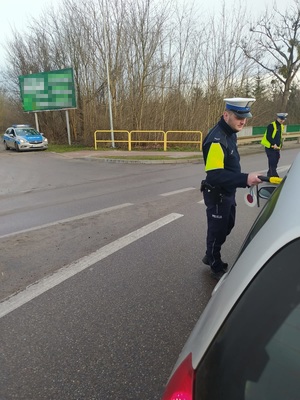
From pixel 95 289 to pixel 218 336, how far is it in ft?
7.82

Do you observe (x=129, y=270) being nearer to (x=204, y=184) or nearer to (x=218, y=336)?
(x=204, y=184)

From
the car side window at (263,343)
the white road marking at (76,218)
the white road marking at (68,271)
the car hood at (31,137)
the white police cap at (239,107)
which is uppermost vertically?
the white police cap at (239,107)

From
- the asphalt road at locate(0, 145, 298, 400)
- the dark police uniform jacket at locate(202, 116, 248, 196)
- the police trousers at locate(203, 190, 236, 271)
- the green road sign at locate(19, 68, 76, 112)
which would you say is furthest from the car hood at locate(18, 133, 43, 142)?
A: the dark police uniform jacket at locate(202, 116, 248, 196)

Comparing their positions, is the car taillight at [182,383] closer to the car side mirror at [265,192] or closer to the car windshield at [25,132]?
the car side mirror at [265,192]

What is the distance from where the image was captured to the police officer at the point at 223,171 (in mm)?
2707

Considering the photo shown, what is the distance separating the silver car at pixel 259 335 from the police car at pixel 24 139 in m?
21.3

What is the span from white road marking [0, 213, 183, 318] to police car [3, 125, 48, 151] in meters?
A: 17.6

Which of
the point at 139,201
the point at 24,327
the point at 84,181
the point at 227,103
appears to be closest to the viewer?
the point at 24,327

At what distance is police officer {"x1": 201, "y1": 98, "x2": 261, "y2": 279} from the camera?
271 cm

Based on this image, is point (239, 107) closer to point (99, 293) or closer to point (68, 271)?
point (99, 293)

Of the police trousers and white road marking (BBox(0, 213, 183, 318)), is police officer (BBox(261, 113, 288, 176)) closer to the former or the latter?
white road marking (BBox(0, 213, 183, 318))

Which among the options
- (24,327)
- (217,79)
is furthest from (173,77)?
(24,327)

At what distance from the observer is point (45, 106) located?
74.2 feet

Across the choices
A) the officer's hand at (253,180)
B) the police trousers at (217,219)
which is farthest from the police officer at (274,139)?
the officer's hand at (253,180)
